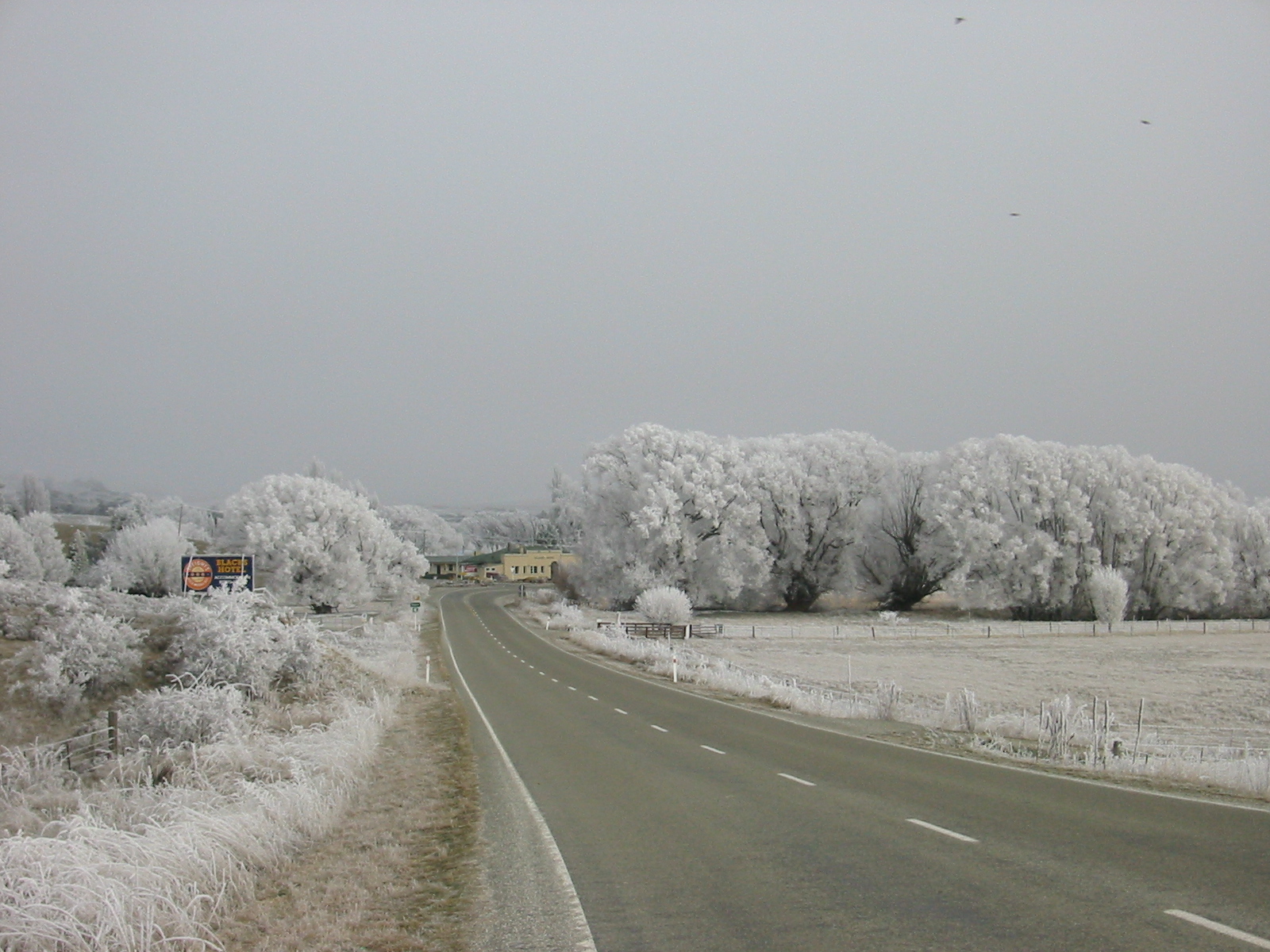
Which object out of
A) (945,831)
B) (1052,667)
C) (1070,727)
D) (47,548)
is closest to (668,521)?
(1052,667)

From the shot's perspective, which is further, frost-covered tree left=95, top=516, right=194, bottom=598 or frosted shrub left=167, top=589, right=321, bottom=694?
frost-covered tree left=95, top=516, right=194, bottom=598

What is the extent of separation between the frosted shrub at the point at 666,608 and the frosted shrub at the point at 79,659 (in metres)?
40.7

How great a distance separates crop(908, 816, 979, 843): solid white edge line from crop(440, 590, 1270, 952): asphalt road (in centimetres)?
3

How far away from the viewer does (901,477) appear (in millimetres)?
78938

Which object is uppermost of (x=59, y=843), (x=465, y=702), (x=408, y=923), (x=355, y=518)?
(x=355, y=518)

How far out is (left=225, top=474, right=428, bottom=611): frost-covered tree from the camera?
69438 mm

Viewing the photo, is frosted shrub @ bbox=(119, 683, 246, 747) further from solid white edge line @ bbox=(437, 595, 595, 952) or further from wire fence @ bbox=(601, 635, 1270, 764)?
wire fence @ bbox=(601, 635, 1270, 764)

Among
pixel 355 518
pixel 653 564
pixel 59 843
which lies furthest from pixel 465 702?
pixel 355 518

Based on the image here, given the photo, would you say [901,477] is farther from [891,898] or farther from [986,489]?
[891,898]

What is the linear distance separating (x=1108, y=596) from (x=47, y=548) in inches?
4015

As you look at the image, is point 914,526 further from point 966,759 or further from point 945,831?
point 945,831

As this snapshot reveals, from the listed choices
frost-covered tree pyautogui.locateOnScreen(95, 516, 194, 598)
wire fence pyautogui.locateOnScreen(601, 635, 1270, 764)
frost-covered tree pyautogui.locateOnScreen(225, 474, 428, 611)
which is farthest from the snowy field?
frost-covered tree pyautogui.locateOnScreen(95, 516, 194, 598)

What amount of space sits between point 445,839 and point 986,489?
231 ft

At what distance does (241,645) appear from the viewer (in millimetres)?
20141
